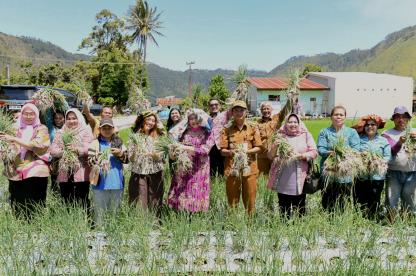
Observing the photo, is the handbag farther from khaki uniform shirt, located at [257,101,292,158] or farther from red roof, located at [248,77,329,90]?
red roof, located at [248,77,329,90]

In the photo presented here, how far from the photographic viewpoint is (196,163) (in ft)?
14.9

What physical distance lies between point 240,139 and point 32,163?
87.7 inches

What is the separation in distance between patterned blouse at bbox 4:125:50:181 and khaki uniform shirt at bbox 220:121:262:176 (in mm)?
1893

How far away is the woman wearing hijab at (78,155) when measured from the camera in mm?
4324

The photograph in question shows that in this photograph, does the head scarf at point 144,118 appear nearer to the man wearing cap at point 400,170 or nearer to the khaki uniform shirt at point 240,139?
the khaki uniform shirt at point 240,139

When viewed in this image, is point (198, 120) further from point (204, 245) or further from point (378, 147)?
point (378, 147)

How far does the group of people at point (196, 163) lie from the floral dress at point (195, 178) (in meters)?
0.01

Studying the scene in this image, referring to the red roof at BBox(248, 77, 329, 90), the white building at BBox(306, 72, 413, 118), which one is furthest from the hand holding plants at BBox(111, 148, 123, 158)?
the white building at BBox(306, 72, 413, 118)

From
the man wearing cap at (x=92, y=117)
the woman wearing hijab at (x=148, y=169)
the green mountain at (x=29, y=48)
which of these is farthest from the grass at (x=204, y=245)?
the green mountain at (x=29, y=48)

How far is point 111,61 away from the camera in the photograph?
36625 mm

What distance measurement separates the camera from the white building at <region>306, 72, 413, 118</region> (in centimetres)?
3819

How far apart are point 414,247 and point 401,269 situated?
2.17 ft

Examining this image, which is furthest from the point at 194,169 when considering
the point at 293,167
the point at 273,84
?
the point at 273,84

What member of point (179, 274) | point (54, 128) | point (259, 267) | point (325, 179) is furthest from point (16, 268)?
point (325, 179)
